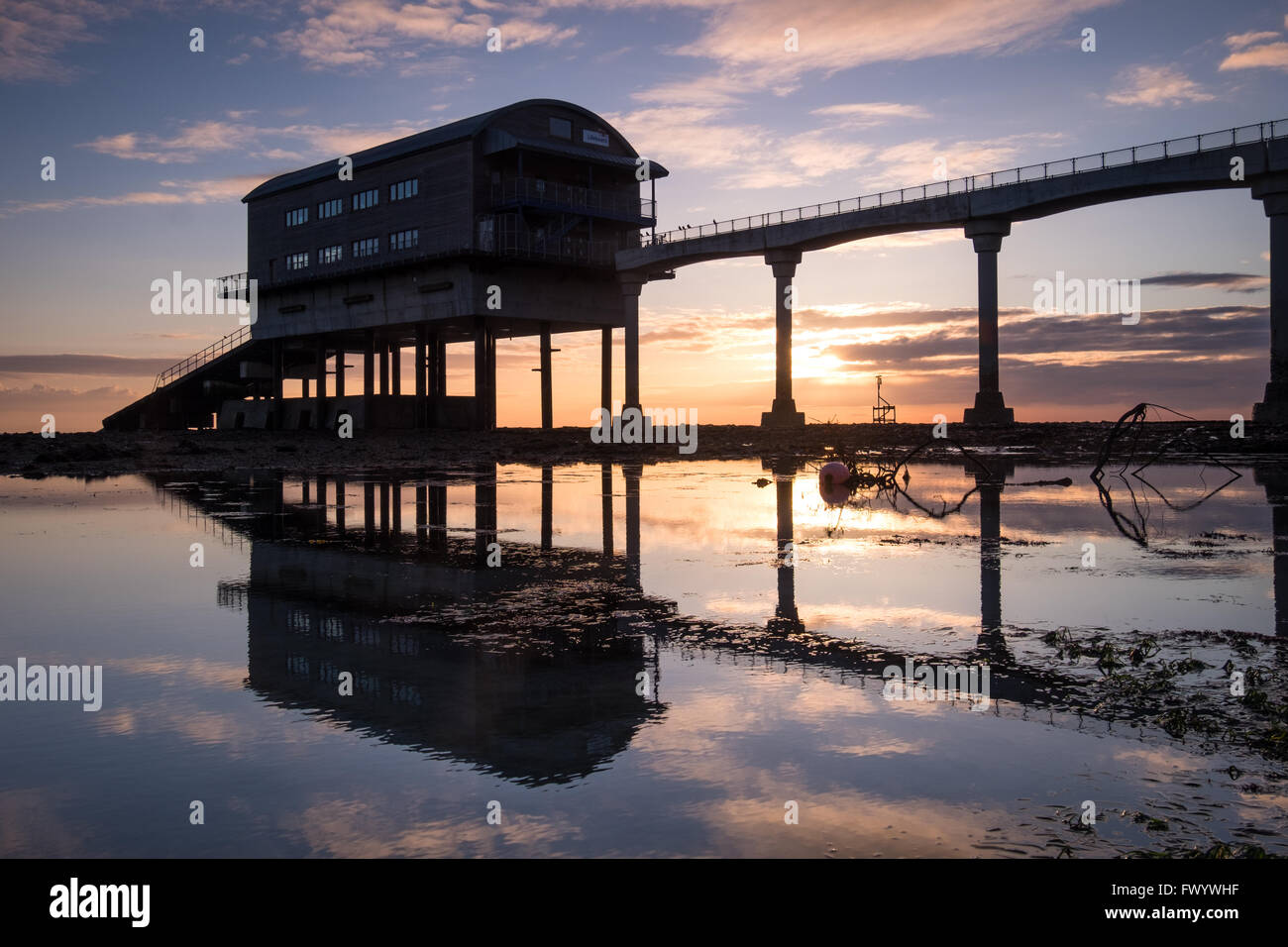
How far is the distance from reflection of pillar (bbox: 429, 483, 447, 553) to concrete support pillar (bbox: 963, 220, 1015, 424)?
2705 centimetres

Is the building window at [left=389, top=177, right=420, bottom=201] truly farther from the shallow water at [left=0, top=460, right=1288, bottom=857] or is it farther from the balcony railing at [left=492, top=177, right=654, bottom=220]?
the shallow water at [left=0, top=460, right=1288, bottom=857]

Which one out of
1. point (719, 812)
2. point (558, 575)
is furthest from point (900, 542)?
point (719, 812)

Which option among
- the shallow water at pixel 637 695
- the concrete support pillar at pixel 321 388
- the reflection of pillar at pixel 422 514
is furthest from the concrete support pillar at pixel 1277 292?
the concrete support pillar at pixel 321 388

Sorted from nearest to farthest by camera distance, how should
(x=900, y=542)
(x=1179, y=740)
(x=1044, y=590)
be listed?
(x=1179, y=740)
(x=1044, y=590)
(x=900, y=542)

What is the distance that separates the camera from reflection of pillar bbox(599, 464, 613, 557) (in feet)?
45.7

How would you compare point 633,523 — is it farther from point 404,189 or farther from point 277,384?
point 277,384

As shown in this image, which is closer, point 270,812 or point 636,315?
point 270,812

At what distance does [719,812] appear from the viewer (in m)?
4.30

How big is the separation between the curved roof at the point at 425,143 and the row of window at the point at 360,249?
396 cm

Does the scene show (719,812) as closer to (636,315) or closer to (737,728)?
(737,728)

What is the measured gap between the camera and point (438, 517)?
55.6 ft

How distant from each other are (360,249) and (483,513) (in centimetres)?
4253
